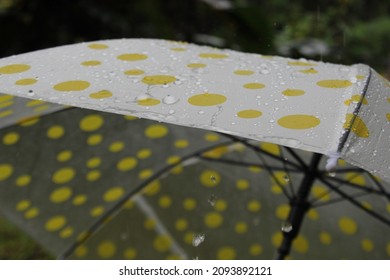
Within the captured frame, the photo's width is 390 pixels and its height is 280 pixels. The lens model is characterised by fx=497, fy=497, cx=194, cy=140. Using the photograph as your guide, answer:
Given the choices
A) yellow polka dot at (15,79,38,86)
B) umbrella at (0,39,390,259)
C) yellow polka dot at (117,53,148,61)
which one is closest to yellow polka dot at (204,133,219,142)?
umbrella at (0,39,390,259)

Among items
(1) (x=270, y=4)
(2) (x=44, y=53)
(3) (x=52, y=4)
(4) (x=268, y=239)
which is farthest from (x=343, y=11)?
(2) (x=44, y=53)

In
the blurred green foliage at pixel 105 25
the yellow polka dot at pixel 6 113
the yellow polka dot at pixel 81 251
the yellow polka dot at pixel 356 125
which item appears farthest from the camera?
the blurred green foliage at pixel 105 25

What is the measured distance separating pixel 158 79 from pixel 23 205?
39.5 inches

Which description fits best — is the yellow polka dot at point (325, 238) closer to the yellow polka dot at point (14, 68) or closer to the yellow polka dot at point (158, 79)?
the yellow polka dot at point (158, 79)

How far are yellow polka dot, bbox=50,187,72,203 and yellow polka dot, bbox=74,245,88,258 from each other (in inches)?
7.8

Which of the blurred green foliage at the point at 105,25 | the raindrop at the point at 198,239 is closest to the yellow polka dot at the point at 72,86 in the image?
the raindrop at the point at 198,239

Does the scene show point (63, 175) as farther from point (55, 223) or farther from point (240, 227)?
point (240, 227)

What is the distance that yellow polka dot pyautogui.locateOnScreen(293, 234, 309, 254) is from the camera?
1928mm

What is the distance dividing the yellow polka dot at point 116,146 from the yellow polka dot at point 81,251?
1.24 feet

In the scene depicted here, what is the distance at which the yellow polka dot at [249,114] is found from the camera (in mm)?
786

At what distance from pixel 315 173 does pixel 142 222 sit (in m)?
0.75

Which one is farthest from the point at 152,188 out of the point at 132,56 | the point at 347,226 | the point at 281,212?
the point at 132,56

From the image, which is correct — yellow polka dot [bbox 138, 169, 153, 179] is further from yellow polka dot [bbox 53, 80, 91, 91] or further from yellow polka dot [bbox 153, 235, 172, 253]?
yellow polka dot [bbox 53, 80, 91, 91]

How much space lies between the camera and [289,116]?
2.60 ft
